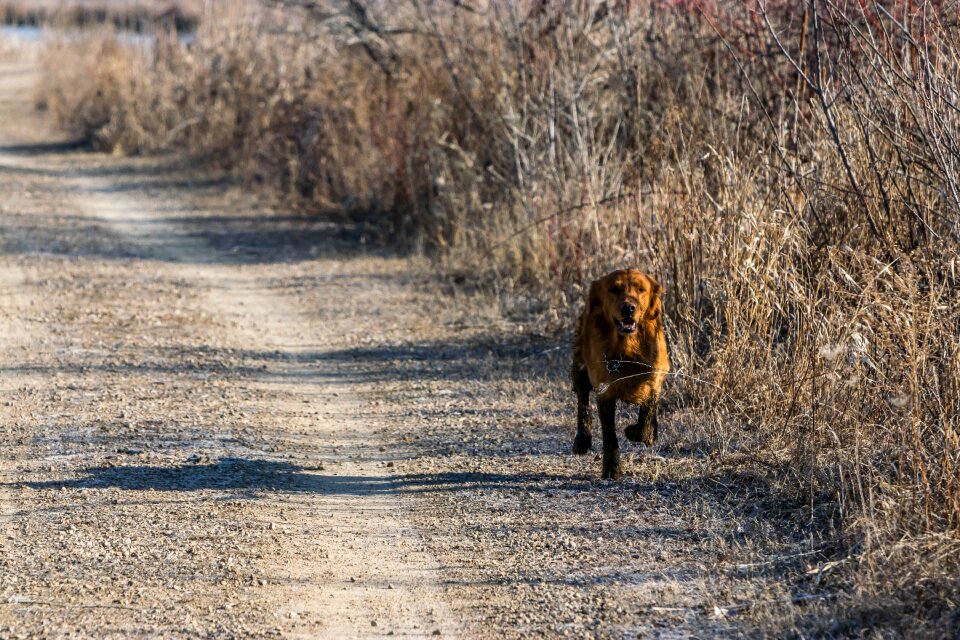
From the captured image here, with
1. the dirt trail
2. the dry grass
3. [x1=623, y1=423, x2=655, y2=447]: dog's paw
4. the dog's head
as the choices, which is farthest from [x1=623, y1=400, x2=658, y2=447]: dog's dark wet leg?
the dry grass

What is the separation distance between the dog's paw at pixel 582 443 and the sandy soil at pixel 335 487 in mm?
145

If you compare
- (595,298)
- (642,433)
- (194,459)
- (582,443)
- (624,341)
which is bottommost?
(194,459)

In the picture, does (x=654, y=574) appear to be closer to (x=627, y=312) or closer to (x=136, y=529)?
(x=627, y=312)

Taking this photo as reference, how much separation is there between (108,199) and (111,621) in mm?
11351

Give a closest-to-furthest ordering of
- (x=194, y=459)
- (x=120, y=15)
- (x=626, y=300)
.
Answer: (x=626, y=300) < (x=194, y=459) < (x=120, y=15)

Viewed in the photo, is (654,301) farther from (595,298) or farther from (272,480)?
(272,480)

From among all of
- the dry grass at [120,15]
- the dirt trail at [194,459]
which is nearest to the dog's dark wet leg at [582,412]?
the dirt trail at [194,459]

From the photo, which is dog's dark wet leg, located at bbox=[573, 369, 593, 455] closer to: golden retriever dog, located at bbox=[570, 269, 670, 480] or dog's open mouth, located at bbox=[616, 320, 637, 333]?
golden retriever dog, located at bbox=[570, 269, 670, 480]

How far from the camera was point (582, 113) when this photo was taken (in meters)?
9.62

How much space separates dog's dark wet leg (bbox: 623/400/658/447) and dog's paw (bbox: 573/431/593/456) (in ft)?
0.80

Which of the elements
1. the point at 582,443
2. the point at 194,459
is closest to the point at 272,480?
the point at 194,459

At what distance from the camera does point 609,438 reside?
539cm

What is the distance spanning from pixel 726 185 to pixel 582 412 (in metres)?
1.67

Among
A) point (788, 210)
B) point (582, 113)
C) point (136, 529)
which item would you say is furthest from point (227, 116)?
point (136, 529)
